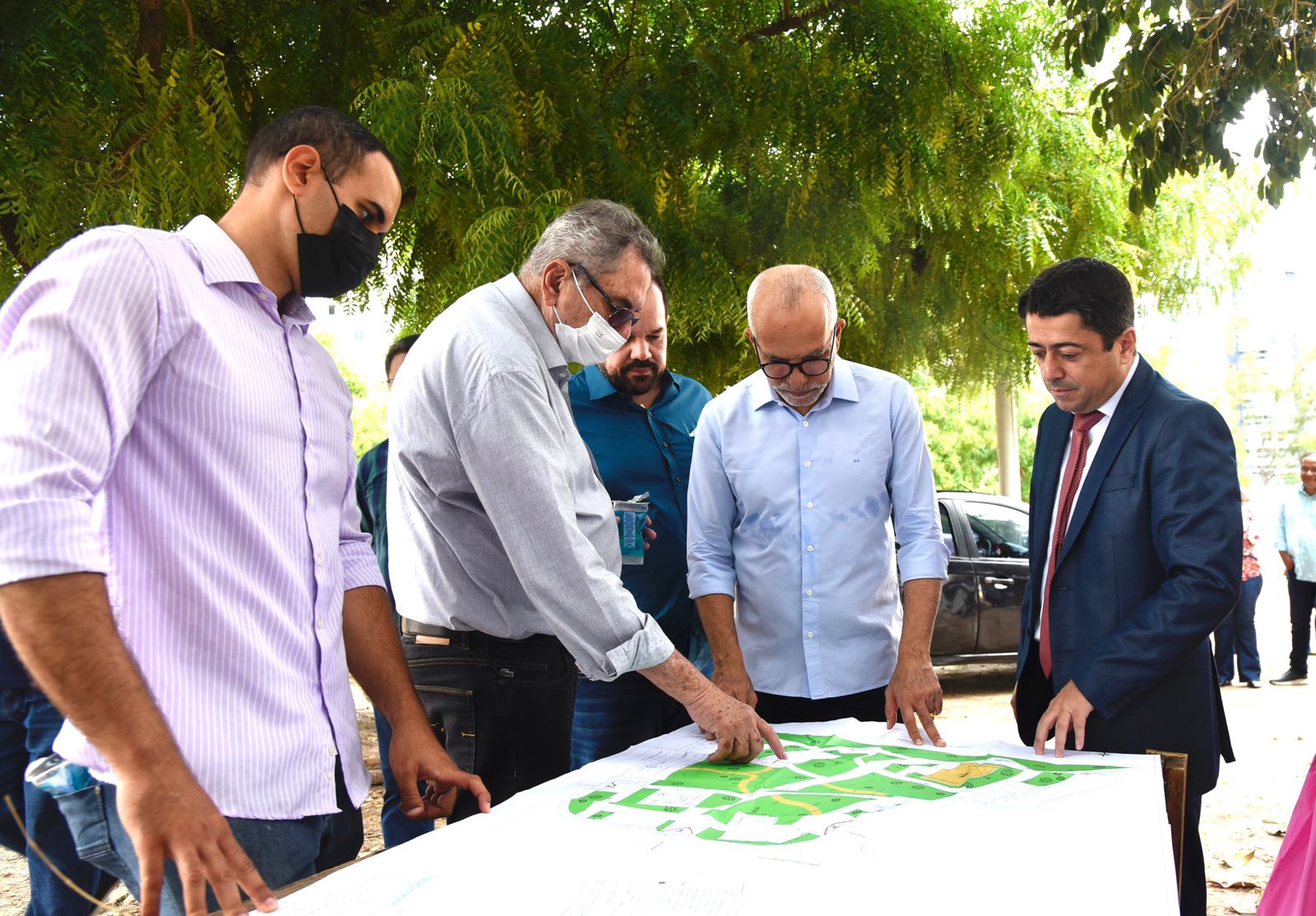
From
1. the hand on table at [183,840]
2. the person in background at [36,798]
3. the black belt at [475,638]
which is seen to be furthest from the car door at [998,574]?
the hand on table at [183,840]

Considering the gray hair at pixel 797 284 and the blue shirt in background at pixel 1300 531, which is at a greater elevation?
the gray hair at pixel 797 284

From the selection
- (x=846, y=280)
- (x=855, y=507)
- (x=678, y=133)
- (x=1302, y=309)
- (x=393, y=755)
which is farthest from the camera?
(x=1302, y=309)

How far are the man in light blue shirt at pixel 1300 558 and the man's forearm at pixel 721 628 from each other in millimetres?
7951

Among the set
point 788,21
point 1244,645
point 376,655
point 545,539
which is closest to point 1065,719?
point 545,539

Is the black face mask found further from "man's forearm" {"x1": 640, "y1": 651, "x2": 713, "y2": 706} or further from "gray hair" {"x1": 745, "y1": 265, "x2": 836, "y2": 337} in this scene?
"gray hair" {"x1": 745, "y1": 265, "x2": 836, "y2": 337}

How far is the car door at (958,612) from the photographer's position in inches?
340

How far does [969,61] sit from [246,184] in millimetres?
4948

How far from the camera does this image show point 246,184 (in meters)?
1.78

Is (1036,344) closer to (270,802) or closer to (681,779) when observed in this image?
(681,779)

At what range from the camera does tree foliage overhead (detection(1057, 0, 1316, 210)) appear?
12.8 feet

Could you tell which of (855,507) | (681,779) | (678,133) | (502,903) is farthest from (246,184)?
(678,133)

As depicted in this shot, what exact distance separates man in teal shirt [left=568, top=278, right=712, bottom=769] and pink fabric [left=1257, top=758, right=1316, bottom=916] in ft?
4.86

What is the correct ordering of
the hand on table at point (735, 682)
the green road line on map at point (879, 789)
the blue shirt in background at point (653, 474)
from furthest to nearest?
the blue shirt in background at point (653, 474) < the hand on table at point (735, 682) < the green road line on map at point (879, 789)

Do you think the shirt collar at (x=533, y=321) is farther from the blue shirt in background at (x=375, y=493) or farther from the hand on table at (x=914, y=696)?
the blue shirt in background at (x=375, y=493)
